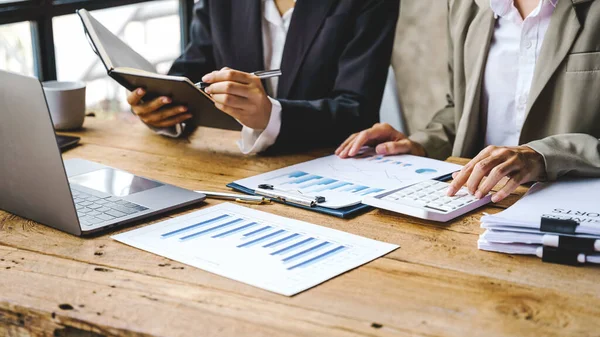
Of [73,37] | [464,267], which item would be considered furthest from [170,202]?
[73,37]

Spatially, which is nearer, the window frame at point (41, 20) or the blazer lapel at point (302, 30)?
the blazer lapel at point (302, 30)

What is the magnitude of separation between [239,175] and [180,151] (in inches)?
10.1

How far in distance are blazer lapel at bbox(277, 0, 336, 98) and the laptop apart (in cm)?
65

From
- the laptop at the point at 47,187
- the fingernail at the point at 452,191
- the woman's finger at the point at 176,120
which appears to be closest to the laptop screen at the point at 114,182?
the laptop at the point at 47,187

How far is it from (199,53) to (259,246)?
1082 millimetres

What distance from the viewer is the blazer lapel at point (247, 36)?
1920mm

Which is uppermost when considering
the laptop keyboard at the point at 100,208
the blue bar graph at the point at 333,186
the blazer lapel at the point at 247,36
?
the blazer lapel at the point at 247,36

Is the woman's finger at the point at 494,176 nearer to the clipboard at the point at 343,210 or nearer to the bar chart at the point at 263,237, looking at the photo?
the clipboard at the point at 343,210

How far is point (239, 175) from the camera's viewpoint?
1480mm

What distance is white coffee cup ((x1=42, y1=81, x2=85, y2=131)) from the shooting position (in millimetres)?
1806

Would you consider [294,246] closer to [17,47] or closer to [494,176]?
[494,176]

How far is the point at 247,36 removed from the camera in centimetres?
194

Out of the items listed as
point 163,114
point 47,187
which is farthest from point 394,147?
point 47,187

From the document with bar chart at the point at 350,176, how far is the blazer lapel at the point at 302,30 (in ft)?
1.31
